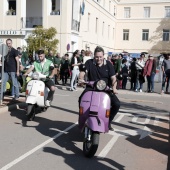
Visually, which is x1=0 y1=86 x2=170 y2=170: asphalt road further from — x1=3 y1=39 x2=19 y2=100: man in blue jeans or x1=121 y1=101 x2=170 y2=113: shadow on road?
x1=3 y1=39 x2=19 y2=100: man in blue jeans

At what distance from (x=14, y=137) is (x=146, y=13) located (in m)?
47.7

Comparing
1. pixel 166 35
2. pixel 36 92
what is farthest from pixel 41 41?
pixel 166 35

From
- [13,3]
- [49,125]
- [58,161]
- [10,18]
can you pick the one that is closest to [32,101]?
[49,125]

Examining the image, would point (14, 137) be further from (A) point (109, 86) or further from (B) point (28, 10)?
(B) point (28, 10)

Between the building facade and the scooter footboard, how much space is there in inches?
953

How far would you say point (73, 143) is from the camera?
6207 millimetres

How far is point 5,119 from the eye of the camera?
8000 millimetres

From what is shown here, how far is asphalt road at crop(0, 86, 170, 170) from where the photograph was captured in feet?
16.8

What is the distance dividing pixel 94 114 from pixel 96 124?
20 centimetres

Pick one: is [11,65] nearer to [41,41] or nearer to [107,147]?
[107,147]

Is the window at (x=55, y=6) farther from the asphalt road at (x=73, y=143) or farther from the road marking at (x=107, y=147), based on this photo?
the road marking at (x=107, y=147)

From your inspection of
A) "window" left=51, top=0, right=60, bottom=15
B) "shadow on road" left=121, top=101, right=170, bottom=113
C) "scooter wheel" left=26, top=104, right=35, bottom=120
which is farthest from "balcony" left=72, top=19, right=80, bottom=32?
"scooter wheel" left=26, top=104, right=35, bottom=120

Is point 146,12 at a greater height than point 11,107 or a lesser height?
greater

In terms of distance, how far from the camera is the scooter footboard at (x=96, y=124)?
17.4 feet
